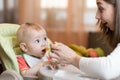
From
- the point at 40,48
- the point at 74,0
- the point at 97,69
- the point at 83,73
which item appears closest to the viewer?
the point at 97,69

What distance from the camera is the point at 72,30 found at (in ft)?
9.51

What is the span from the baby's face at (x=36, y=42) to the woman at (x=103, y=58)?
0.77 feet

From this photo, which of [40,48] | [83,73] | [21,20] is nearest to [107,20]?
[83,73]

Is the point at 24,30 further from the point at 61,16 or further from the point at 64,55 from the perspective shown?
the point at 61,16

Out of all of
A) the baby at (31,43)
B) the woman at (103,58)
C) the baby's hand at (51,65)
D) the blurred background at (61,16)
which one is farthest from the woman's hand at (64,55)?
the blurred background at (61,16)

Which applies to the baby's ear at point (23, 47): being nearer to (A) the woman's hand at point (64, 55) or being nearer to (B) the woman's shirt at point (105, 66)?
(A) the woman's hand at point (64, 55)

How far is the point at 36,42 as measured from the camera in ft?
4.65

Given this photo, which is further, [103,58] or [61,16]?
[61,16]

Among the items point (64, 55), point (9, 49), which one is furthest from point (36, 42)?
point (64, 55)

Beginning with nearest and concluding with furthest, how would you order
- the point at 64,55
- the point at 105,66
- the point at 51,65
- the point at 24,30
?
the point at 105,66 → the point at 64,55 → the point at 51,65 → the point at 24,30

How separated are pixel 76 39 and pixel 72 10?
1.07ft

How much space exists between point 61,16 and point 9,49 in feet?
5.32

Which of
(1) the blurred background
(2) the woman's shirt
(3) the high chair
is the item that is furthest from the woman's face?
(1) the blurred background

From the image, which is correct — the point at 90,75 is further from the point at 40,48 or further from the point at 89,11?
the point at 89,11
